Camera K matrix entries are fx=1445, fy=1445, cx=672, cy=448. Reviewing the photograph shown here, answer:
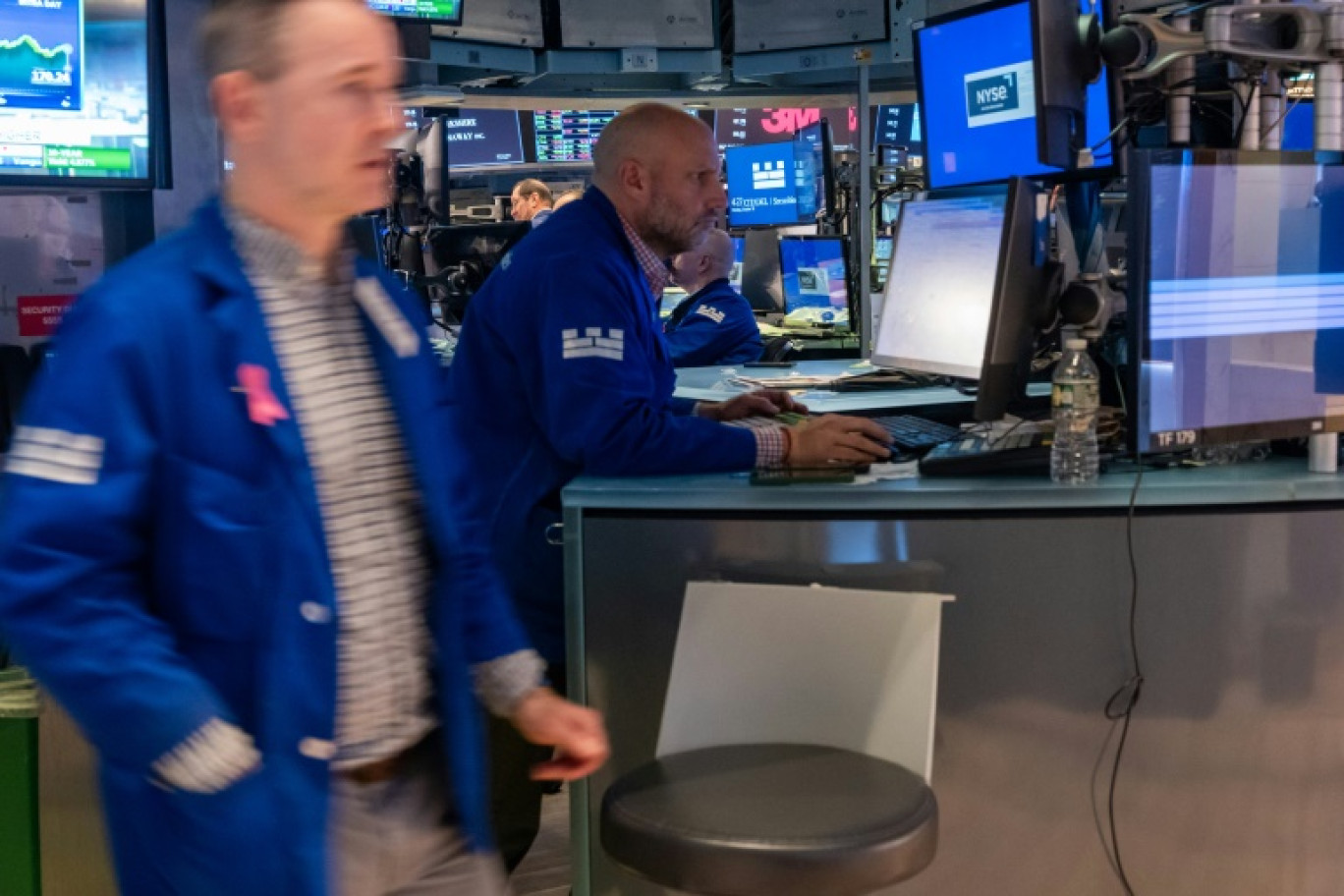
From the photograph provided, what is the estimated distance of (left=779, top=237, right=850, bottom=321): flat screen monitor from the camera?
6707 mm

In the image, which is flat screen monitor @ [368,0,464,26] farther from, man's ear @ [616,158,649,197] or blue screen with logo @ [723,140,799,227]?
man's ear @ [616,158,649,197]

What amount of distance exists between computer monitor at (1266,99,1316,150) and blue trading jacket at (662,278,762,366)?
A: 2406 millimetres

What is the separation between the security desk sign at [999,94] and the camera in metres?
2.72

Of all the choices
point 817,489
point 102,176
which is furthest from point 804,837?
point 102,176

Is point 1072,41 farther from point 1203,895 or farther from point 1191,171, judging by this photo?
point 1203,895

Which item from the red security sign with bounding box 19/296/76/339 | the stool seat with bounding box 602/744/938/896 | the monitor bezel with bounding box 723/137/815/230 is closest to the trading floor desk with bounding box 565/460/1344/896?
the stool seat with bounding box 602/744/938/896

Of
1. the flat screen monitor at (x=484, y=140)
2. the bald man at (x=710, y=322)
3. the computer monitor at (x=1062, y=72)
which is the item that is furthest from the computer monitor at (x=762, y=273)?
the computer monitor at (x=1062, y=72)

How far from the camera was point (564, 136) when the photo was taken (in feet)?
30.6

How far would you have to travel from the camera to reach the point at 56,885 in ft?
8.50

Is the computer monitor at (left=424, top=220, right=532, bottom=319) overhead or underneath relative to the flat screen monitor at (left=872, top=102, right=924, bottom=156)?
underneath

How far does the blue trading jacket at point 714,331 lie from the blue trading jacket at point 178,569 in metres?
3.73

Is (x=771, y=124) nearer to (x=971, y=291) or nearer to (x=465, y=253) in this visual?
(x=465, y=253)

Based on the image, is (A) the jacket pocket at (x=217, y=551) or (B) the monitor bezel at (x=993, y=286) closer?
(A) the jacket pocket at (x=217, y=551)

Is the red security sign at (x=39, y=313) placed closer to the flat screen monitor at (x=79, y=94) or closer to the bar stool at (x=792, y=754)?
the flat screen monitor at (x=79, y=94)
